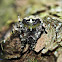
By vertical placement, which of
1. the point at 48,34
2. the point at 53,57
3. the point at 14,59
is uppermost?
the point at 48,34

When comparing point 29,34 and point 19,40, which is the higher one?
point 29,34

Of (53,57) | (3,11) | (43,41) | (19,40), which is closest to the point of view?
(53,57)

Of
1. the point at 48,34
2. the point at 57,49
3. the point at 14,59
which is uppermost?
the point at 48,34

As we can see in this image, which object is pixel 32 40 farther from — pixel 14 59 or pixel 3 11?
pixel 3 11

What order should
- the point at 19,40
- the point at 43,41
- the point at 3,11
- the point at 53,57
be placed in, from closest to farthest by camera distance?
the point at 53,57, the point at 43,41, the point at 19,40, the point at 3,11

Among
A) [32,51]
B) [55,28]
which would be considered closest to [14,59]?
[32,51]

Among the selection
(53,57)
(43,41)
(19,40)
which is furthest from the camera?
(19,40)

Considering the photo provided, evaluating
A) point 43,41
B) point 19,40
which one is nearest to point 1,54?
point 19,40

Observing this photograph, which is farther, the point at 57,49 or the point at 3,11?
the point at 3,11

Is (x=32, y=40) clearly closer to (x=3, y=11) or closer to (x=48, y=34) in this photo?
(x=48, y=34)
